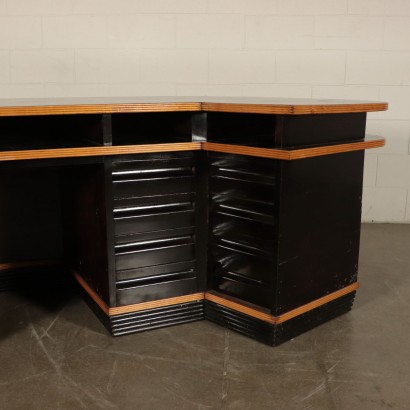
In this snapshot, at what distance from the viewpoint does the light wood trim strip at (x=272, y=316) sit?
7.43 ft

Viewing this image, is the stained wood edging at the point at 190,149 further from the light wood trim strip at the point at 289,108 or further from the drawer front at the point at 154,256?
the drawer front at the point at 154,256

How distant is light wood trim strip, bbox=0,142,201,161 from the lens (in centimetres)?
197

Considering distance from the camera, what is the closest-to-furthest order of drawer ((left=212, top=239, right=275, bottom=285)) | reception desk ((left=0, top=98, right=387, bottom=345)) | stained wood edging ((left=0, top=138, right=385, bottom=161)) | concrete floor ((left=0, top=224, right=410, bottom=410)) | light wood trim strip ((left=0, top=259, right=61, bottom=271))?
concrete floor ((left=0, top=224, right=410, bottom=410))
stained wood edging ((left=0, top=138, right=385, bottom=161))
reception desk ((left=0, top=98, right=387, bottom=345))
drawer ((left=212, top=239, right=275, bottom=285))
light wood trim strip ((left=0, top=259, right=61, bottom=271))

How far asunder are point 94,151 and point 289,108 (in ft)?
2.48

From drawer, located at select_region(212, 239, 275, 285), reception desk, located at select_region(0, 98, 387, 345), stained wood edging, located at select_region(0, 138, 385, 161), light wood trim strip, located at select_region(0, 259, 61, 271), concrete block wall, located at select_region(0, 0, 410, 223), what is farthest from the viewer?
Answer: concrete block wall, located at select_region(0, 0, 410, 223)

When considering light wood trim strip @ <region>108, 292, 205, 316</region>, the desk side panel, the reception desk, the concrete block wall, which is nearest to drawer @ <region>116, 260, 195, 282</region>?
the reception desk

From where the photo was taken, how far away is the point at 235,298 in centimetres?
240

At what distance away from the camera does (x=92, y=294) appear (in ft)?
8.39

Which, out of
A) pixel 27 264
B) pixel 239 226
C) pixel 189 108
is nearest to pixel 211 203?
pixel 239 226

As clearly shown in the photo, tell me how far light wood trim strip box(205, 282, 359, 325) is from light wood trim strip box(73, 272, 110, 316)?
45cm

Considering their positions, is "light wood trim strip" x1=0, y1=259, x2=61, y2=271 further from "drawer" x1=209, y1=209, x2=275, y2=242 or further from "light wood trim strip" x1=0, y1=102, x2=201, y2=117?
"light wood trim strip" x1=0, y1=102, x2=201, y2=117

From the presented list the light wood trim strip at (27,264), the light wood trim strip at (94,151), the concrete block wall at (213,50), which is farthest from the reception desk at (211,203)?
the concrete block wall at (213,50)

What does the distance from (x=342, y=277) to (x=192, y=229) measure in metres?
0.74

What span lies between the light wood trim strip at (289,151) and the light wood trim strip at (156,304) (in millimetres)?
674
